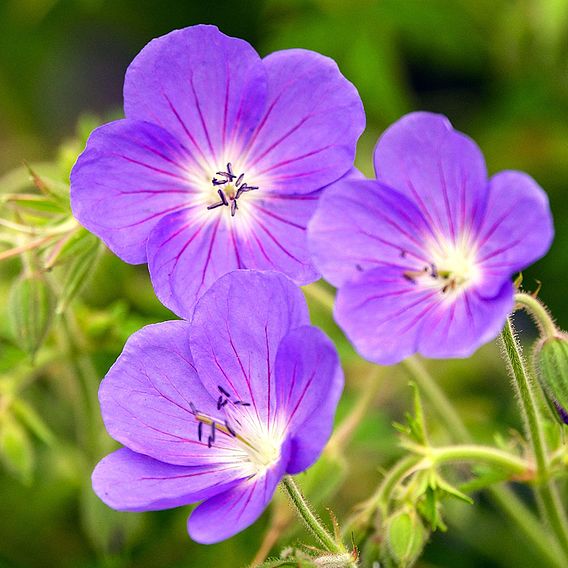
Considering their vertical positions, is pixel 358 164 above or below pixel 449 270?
above

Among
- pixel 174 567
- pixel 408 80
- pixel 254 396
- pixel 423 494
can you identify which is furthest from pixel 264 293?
pixel 408 80

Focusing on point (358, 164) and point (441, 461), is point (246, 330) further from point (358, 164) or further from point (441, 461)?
point (358, 164)

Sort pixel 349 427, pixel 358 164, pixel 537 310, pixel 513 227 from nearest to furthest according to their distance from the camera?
pixel 513 227 → pixel 537 310 → pixel 349 427 → pixel 358 164

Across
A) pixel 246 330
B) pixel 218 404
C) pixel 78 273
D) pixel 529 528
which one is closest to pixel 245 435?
pixel 218 404

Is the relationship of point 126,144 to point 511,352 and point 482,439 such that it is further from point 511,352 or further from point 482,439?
point 482,439

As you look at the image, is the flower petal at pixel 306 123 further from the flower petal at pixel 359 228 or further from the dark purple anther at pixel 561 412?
the dark purple anther at pixel 561 412

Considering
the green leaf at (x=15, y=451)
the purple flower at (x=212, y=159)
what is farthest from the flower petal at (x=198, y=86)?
the green leaf at (x=15, y=451)
